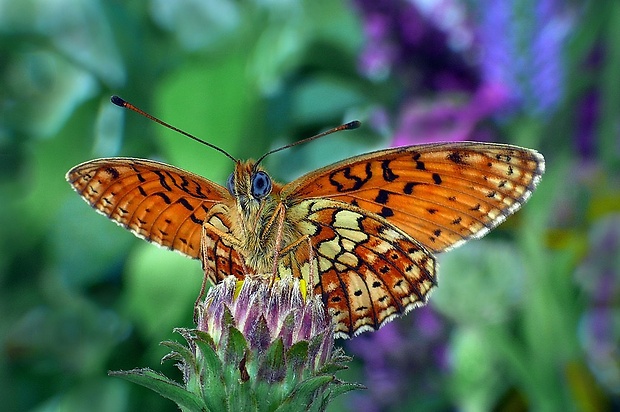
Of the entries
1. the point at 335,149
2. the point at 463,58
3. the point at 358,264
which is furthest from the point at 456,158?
the point at 335,149

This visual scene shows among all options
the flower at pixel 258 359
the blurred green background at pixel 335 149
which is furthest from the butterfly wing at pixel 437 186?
the blurred green background at pixel 335 149

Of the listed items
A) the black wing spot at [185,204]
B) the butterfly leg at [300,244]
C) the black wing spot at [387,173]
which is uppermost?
the black wing spot at [387,173]

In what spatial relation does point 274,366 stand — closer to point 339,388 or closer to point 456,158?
point 339,388

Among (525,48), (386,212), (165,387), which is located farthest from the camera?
(525,48)

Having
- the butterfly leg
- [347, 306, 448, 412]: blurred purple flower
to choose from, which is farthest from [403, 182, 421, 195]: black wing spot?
[347, 306, 448, 412]: blurred purple flower

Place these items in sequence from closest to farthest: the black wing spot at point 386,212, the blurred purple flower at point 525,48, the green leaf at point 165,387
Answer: the green leaf at point 165,387, the black wing spot at point 386,212, the blurred purple flower at point 525,48

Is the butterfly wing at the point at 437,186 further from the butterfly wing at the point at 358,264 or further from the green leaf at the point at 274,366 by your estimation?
the green leaf at the point at 274,366

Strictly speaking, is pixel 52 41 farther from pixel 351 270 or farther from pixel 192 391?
pixel 192 391

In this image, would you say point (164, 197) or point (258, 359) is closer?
point (258, 359)
